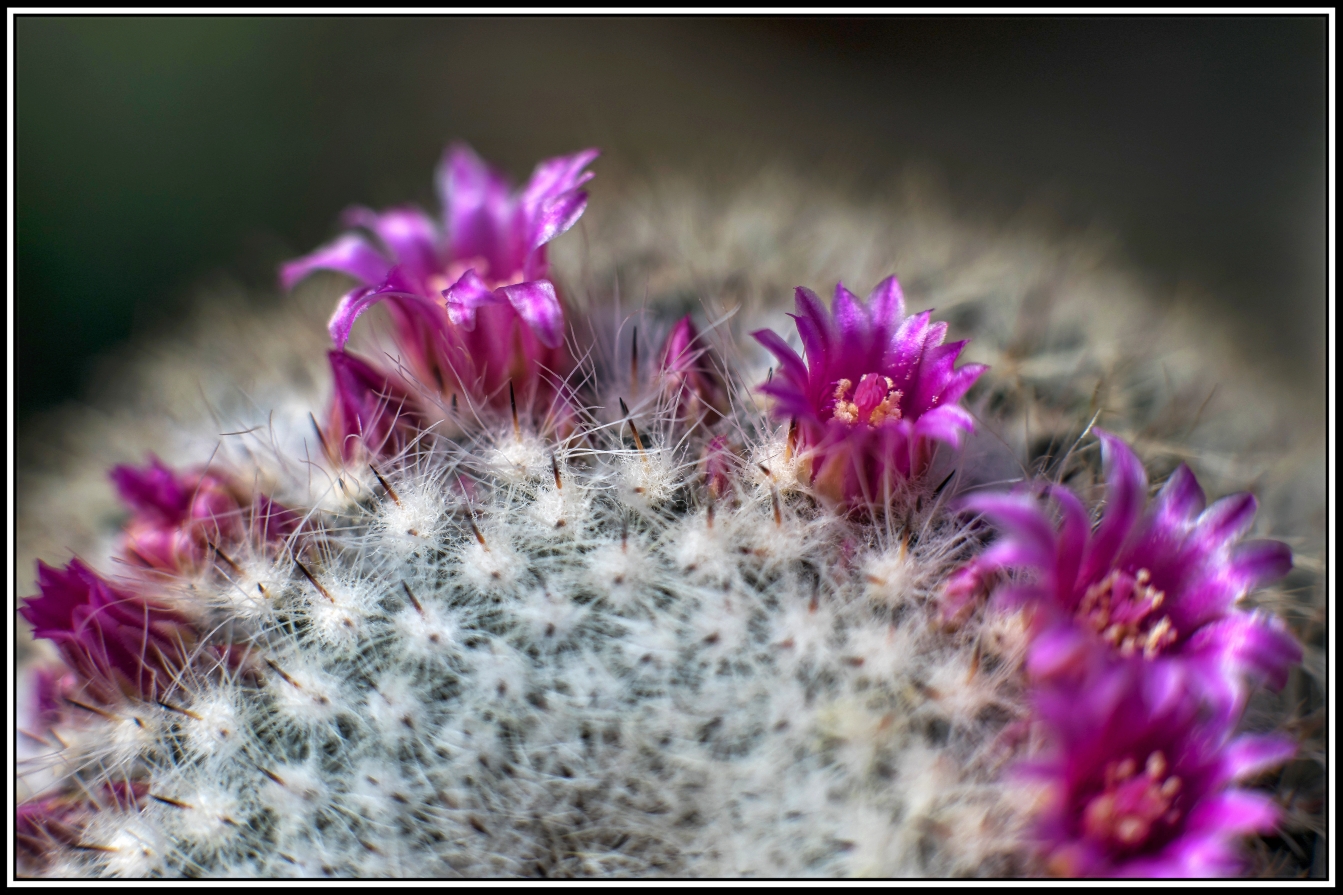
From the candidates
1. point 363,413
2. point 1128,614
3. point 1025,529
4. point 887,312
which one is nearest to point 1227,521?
point 1128,614

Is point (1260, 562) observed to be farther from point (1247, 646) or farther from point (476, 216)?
point (476, 216)

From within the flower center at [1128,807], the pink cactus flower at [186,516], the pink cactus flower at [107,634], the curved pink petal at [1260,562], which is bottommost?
the pink cactus flower at [107,634]

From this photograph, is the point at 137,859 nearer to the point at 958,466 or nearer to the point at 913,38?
the point at 958,466

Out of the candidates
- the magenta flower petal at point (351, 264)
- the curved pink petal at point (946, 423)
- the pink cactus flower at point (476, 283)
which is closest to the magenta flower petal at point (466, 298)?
the pink cactus flower at point (476, 283)

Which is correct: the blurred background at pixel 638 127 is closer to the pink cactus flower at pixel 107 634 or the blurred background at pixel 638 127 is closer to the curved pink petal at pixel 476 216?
the curved pink petal at pixel 476 216

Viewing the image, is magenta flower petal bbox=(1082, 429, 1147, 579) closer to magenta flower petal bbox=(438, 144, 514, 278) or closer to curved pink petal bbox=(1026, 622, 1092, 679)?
curved pink petal bbox=(1026, 622, 1092, 679)

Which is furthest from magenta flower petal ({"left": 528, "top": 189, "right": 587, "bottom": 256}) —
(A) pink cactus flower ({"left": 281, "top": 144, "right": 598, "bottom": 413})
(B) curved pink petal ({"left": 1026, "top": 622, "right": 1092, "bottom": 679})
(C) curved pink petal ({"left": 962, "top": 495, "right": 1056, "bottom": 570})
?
(B) curved pink petal ({"left": 1026, "top": 622, "right": 1092, "bottom": 679})
